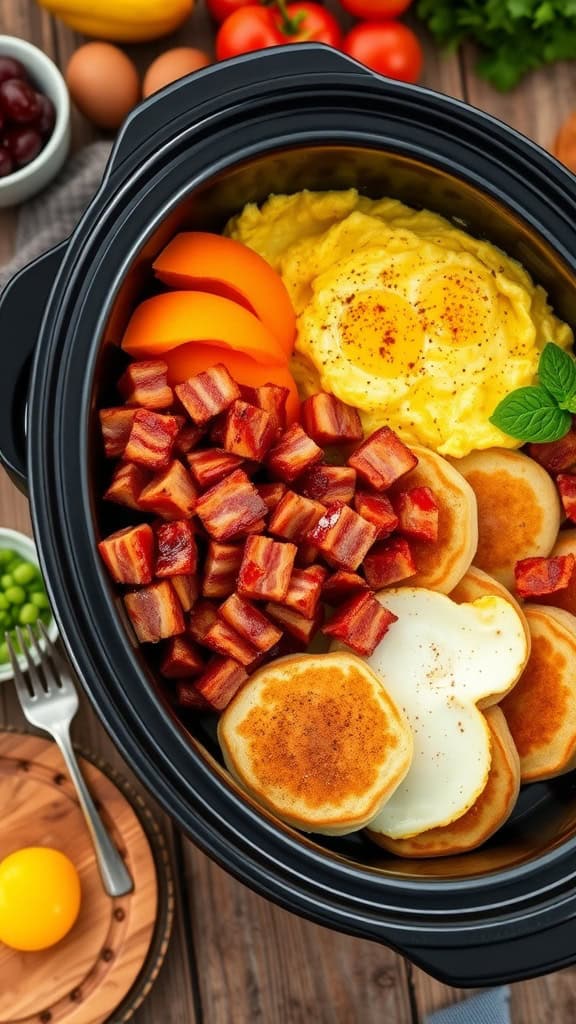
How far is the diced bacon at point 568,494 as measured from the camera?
2322 millimetres

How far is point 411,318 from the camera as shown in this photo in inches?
91.9

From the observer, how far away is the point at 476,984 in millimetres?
1888

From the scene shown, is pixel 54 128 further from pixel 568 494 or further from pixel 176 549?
pixel 568 494

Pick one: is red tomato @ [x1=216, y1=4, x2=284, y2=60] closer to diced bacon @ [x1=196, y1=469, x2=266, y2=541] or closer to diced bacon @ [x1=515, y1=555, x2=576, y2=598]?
diced bacon @ [x1=196, y1=469, x2=266, y2=541]

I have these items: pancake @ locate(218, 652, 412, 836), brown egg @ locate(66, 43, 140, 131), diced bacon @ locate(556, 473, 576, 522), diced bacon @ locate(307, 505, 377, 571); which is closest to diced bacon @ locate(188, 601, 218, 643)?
pancake @ locate(218, 652, 412, 836)

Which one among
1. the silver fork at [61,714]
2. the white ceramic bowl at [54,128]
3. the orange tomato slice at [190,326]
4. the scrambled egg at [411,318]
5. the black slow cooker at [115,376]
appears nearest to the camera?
the black slow cooker at [115,376]

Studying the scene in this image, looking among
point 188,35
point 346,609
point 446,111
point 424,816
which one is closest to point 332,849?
point 424,816

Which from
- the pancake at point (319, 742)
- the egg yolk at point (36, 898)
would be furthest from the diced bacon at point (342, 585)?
the egg yolk at point (36, 898)

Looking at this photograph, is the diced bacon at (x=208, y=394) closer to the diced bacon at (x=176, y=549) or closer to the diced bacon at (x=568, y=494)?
the diced bacon at (x=176, y=549)

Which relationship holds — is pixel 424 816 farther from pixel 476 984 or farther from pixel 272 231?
pixel 272 231

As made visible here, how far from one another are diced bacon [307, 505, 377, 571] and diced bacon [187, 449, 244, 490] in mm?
220

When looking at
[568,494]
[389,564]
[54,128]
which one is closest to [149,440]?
[389,564]

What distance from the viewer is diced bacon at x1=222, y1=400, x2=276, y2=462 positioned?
2070 millimetres

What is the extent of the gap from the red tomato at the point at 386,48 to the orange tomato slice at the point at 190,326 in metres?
0.94
